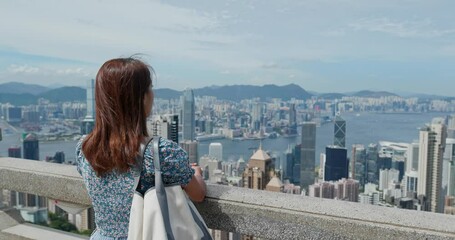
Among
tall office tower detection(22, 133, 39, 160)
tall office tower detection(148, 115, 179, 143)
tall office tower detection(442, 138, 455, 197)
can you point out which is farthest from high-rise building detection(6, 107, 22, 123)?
tall office tower detection(442, 138, 455, 197)

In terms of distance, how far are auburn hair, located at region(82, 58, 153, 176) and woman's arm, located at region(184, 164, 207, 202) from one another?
9.5 inches

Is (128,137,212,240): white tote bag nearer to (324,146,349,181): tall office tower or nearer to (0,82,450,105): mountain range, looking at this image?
(0,82,450,105): mountain range

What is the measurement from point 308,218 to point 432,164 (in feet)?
108

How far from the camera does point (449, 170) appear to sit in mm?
30109

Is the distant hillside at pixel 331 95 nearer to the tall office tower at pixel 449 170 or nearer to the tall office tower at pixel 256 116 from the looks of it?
the tall office tower at pixel 256 116

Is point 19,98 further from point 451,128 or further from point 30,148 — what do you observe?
point 451,128

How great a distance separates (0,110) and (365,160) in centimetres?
3443

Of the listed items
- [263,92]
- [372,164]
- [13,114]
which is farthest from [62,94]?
[263,92]

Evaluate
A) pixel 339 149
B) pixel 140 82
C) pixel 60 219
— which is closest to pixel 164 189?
pixel 140 82

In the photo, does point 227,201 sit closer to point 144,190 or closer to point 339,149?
point 144,190

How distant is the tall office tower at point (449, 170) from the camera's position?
93.8 feet

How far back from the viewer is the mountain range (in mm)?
31234

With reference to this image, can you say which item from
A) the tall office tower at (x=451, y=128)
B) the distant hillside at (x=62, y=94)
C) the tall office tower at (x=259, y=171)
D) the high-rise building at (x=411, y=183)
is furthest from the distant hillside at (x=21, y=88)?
the tall office tower at (x=451, y=128)

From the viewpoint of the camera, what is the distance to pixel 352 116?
63594mm
